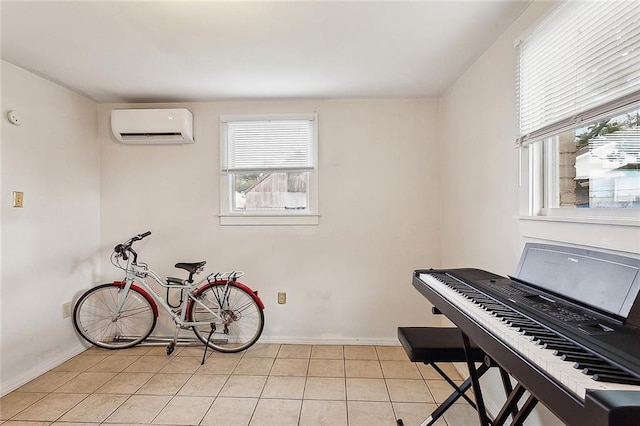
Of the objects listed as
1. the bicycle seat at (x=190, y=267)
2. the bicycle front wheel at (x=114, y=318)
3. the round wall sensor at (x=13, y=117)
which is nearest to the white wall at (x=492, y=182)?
the bicycle seat at (x=190, y=267)

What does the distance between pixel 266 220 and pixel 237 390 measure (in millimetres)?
1442

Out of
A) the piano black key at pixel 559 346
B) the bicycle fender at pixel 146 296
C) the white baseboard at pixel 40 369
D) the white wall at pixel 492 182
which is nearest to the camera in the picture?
the piano black key at pixel 559 346

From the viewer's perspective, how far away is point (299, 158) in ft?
10.4

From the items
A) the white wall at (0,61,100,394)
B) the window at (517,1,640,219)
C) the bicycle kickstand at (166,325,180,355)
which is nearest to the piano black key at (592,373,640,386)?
the window at (517,1,640,219)

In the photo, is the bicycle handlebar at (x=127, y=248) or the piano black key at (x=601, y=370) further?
the bicycle handlebar at (x=127, y=248)

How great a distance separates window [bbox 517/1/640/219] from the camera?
3.80 ft

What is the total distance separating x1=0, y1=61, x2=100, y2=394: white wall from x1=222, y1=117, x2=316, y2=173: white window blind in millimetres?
1289

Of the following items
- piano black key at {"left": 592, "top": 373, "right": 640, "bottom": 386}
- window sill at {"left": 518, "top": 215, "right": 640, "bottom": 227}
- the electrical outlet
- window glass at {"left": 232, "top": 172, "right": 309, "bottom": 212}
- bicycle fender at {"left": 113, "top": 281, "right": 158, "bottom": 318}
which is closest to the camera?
piano black key at {"left": 592, "top": 373, "right": 640, "bottom": 386}

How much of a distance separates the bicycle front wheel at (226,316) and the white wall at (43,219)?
1.09m

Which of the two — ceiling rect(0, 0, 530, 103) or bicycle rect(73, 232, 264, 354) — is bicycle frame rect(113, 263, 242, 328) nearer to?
bicycle rect(73, 232, 264, 354)

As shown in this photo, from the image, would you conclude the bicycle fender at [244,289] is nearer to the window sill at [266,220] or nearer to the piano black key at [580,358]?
the window sill at [266,220]

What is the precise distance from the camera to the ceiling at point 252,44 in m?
1.72

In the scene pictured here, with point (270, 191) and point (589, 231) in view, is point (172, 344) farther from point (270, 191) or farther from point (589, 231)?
point (589, 231)

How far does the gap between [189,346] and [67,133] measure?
2.17 m
